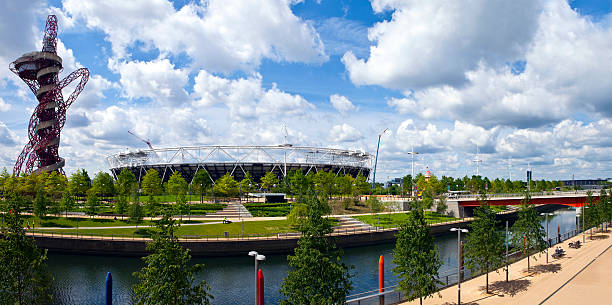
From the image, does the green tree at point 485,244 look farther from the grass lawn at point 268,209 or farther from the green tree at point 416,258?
the grass lawn at point 268,209

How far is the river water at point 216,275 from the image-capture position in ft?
91.8

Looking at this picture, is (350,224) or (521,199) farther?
(350,224)

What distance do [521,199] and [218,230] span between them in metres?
47.0

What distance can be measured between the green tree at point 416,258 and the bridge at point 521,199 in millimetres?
41912

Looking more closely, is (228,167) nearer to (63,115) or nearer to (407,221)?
(63,115)

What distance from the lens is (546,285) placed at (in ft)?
85.3

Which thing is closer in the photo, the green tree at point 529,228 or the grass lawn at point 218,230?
the green tree at point 529,228

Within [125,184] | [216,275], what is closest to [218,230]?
[216,275]

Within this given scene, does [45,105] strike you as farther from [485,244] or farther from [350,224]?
[485,244]

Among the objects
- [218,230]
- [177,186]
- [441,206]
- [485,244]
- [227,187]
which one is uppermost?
[177,186]

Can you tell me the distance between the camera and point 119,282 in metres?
31.4

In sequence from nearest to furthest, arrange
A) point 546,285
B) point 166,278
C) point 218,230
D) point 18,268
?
point 166,278
point 18,268
point 546,285
point 218,230

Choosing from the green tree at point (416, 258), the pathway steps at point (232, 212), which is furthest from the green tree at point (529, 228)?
the pathway steps at point (232, 212)

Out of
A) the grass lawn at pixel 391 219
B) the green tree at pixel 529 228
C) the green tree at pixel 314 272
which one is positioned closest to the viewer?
the green tree at pixel 314 272
